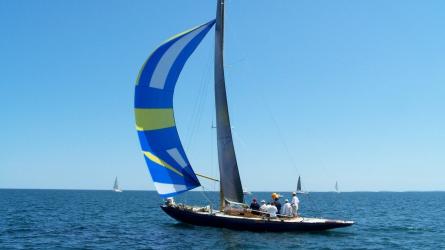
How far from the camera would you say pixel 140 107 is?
25.6 metres

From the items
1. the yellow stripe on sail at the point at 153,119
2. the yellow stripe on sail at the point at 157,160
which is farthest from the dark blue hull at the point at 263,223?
the yellow stripe on sail at the point at 153,119

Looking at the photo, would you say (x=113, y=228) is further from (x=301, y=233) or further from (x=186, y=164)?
(x=301, y=233)

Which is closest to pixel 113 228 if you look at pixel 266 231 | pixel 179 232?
pixel 179 232

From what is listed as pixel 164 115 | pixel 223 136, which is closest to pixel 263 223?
pixel 223 136

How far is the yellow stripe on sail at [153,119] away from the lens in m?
25.7

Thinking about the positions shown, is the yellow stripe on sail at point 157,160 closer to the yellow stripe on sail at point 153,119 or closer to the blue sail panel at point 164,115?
the blue sail panel at point 164,115

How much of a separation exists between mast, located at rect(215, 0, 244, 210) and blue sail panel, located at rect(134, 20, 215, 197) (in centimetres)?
97

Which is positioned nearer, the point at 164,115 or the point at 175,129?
the point at 164,115

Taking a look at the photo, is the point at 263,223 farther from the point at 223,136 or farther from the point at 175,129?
the point at 175,129

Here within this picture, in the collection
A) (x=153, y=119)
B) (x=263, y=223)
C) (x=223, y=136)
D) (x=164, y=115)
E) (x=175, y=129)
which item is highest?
(x=164, y=115)

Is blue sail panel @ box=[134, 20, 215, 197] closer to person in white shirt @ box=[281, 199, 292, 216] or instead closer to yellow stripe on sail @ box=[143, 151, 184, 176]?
yellow stripe on sail @ box=[143, 151, 184, 176]

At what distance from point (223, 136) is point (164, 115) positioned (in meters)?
3.32

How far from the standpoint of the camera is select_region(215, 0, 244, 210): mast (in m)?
25.8

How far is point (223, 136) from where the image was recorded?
26.0 meters
